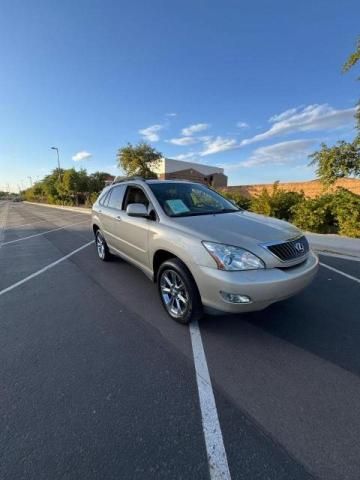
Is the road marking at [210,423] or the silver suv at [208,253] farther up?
the silver suv at [208,253]

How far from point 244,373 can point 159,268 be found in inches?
64.1

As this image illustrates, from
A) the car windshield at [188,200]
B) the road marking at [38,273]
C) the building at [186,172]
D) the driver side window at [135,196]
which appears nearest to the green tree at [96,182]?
Answer: the building at [186,172]

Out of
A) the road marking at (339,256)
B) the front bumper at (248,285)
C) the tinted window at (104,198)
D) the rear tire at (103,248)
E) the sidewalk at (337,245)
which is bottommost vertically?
the road marking at (339,256)

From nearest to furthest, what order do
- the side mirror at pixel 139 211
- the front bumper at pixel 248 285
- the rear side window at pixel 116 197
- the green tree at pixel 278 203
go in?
the front bumper at pixel 248 285 < the side mirror at pixel 139 211 < the rear side window at pixel 116 197 < the green tree at pixel 278 203

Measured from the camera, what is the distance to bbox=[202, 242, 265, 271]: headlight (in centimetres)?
262

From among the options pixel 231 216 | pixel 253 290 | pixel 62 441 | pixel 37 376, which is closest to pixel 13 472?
pixel 62 441

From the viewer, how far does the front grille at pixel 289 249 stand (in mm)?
2777

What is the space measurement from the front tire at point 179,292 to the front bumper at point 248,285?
0.15 metres

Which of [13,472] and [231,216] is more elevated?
[231,216]

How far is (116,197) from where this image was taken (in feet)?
17.1

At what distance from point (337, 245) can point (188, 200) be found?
18.0 ft

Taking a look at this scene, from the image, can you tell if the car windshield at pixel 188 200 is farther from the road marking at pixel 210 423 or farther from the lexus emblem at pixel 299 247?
the road marking at pixel 210 423

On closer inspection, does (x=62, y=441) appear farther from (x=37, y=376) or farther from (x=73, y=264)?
(x=73, y=264)

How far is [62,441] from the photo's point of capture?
1787mm
